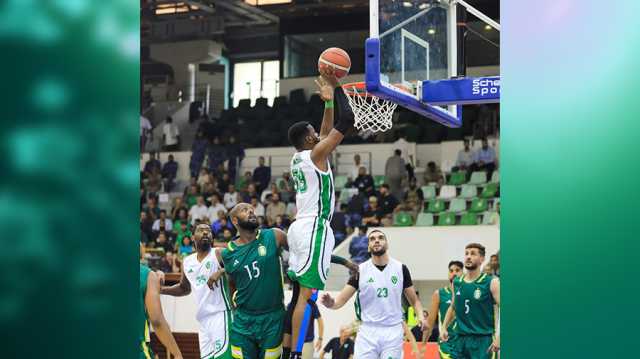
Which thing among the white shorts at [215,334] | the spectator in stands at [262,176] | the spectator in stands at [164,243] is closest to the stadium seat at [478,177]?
the spectator in stands at [262,176]

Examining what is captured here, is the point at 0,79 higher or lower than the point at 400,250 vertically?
higher

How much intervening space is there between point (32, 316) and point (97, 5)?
659 mm

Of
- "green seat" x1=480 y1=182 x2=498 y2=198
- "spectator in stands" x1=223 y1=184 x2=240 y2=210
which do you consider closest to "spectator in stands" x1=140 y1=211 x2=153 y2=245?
"spectator in stands" x1=223 y1=184 x2=240 y2=210

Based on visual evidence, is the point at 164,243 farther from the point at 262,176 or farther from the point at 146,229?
the point at 262,176

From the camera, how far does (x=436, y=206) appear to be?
2058 centimetres

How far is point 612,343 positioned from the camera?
215 cm

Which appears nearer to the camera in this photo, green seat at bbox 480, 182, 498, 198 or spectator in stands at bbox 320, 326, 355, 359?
spectator in stands at bbox 320, 326, 355, 359

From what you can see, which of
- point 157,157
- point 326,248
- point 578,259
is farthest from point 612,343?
point 157,157

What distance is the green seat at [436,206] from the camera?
20.5 meters

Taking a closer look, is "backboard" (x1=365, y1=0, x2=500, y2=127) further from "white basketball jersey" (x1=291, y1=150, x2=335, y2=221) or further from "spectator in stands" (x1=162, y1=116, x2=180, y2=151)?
"spectator in stands" (x1=162, y1=116, x2=180, y2=151)

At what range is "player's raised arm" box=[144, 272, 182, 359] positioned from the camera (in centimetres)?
628

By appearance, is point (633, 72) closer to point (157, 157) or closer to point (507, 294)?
point (507, 294)

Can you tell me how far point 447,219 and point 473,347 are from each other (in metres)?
10.4

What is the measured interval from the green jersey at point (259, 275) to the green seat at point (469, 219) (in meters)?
12.2
